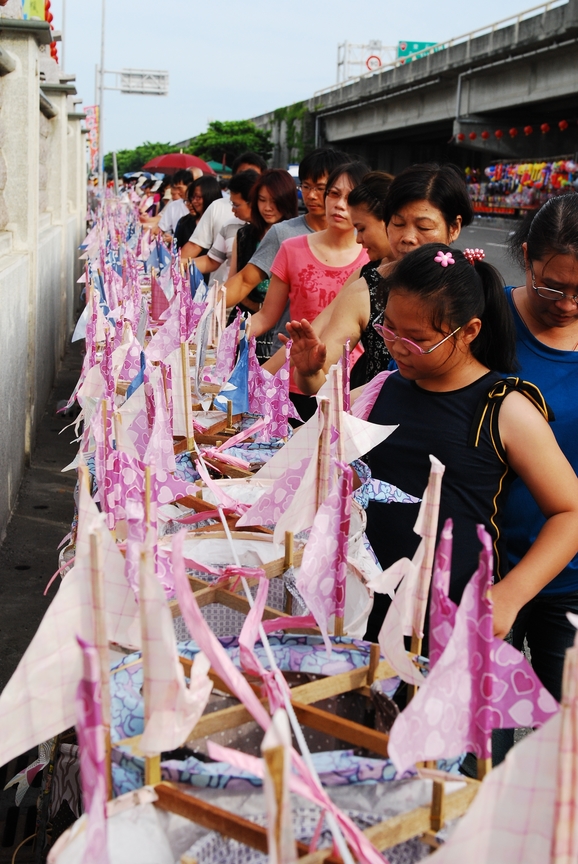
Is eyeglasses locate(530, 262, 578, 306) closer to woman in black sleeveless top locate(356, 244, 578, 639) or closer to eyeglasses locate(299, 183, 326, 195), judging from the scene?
woman in black sleeveless top locate(356, 244, 578, 639)

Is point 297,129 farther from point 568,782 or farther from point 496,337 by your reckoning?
point 568,782

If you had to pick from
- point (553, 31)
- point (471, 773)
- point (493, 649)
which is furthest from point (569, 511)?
point (553, 31)

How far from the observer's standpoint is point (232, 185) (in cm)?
636

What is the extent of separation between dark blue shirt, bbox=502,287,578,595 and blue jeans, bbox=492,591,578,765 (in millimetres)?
25

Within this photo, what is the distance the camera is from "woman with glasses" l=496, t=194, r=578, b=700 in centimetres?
197

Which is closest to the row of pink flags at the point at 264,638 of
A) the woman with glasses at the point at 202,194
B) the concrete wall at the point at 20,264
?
the concrete wall at the point at 20,264

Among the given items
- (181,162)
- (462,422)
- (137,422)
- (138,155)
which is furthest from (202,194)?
(138,155)

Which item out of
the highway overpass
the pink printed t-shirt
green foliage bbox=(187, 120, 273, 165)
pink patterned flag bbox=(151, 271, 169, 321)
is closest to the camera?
the pink printed t-shirt

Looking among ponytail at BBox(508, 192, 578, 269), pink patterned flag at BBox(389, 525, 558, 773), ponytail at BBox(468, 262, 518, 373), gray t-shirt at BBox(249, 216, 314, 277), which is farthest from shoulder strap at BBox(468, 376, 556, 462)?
gray t-shirt at BBox(249, 216, 314, 277)

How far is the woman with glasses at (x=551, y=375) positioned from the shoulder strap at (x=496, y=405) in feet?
0.72

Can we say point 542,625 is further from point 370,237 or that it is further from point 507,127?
point 507,127

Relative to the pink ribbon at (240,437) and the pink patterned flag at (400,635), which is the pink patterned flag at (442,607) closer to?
the pink patterned flag at (400,635)

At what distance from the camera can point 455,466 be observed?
1803 mm

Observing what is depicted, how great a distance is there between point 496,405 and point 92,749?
3.68 ft
